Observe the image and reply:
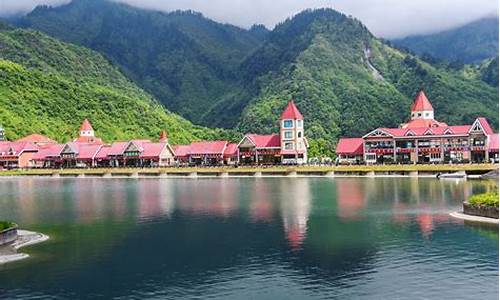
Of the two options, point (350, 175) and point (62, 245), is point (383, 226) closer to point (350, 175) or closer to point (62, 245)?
point (62, 245)

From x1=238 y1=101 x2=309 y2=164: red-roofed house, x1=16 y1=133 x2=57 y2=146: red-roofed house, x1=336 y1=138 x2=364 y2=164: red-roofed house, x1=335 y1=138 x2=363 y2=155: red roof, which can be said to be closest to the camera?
x1=336 y1=138 x2=364 y2=164: red-roofed house

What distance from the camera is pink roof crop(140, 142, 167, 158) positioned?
14300 cm

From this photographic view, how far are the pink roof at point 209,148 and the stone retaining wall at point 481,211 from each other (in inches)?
3642

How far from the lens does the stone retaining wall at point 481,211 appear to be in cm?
4797

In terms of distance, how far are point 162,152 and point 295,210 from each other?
87344 mm

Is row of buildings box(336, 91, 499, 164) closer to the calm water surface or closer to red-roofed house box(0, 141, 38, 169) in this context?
the calm water surface

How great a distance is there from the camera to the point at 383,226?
160 feet

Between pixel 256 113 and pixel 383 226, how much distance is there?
15105cm

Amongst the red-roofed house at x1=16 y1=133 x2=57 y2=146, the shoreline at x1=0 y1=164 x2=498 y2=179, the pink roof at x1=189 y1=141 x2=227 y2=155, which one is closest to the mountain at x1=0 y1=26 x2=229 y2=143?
the red-roofed house at x1=16 y1=133 x2=57 y2=146

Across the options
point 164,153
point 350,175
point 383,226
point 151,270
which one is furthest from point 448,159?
point 151,270

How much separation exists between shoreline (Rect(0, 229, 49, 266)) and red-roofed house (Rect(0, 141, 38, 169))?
348 feet

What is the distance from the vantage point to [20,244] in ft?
140

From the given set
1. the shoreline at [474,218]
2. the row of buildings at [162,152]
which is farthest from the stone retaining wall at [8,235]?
the row of buildings at [162,152]

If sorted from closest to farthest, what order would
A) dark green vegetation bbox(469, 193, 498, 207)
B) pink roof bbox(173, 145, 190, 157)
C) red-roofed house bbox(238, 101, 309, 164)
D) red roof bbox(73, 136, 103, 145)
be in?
dark green vegetation bbox(469, 193, 498, 207) < red-roofed house bbox(238, 101, 309, 164) < pink roof bbox(173, 145, 190, 157) < red roof bbox(73, 136, 103, 145)
